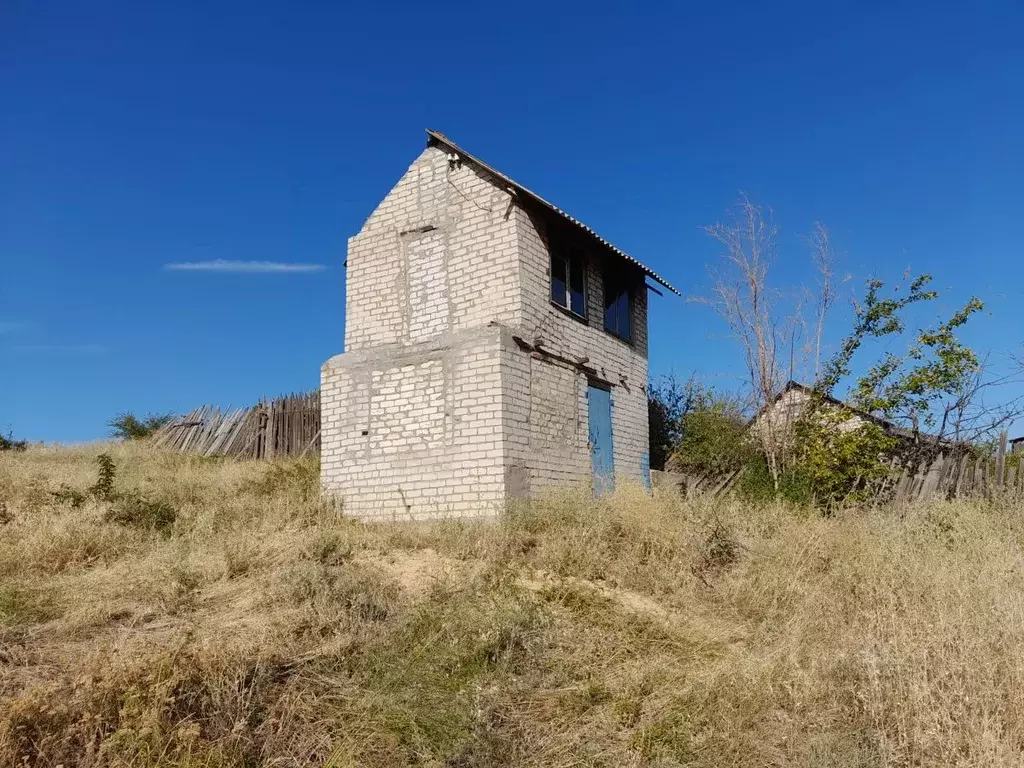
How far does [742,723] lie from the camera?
406cm

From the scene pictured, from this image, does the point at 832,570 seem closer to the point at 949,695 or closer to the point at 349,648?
the point at 949,695

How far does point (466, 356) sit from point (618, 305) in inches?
154

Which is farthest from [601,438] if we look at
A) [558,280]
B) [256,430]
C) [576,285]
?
[256,430]

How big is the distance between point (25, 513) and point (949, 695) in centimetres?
910

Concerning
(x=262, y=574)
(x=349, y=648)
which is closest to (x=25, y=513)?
(x=262, y=574)

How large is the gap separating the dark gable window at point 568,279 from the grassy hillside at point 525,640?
3883 mm

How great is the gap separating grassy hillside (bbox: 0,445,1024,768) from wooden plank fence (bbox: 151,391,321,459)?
635 cm

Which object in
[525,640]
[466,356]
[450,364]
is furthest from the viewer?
[450,364]

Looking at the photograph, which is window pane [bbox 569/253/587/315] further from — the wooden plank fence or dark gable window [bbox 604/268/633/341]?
the wooden plank fence

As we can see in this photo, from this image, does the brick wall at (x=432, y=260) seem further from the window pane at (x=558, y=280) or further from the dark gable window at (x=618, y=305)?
the dark gable window at (x=618, y=305)

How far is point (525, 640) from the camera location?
16.2ft

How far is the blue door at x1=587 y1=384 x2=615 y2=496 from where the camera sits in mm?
11141

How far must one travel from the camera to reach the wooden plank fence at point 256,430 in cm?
1466

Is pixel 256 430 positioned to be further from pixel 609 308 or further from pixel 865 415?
pixel 865 415
